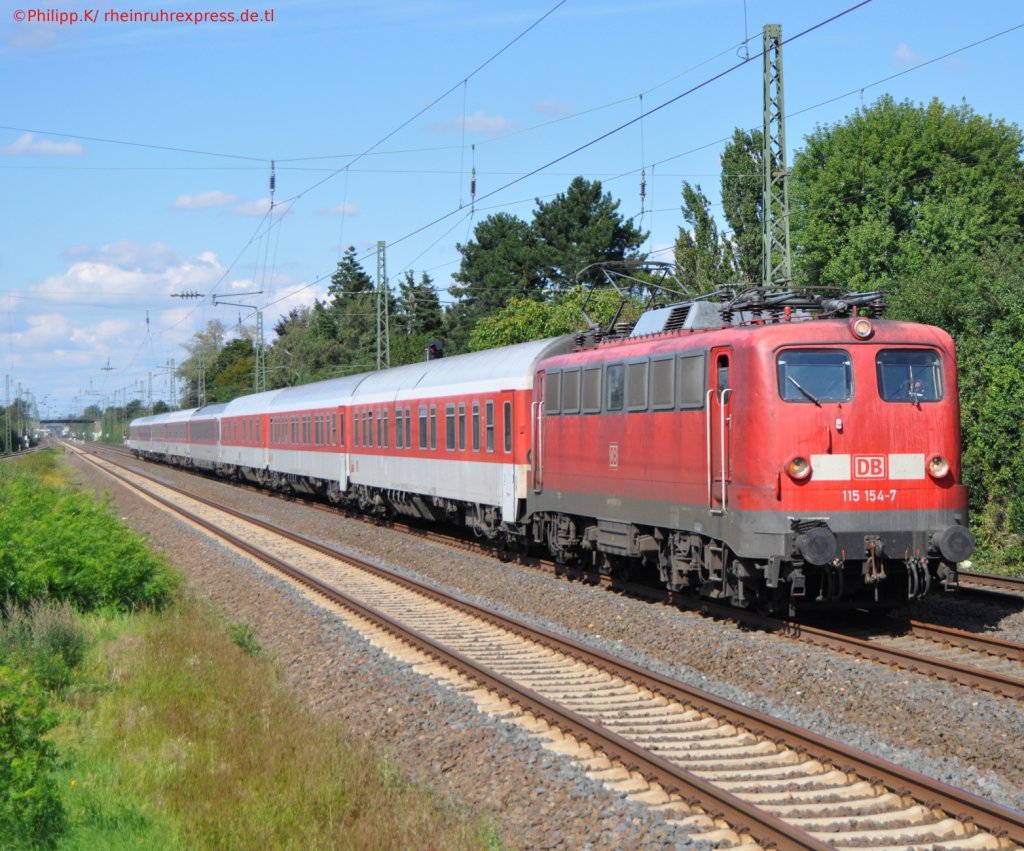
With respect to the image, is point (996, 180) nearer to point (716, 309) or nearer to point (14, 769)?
point (716, 309)

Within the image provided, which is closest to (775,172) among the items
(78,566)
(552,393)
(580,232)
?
(552,393)

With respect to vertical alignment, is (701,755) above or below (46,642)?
below

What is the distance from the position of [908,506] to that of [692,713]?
171 inches

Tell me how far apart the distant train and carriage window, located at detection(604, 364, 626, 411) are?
0.11 ft

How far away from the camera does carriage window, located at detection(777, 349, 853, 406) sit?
1302 cm

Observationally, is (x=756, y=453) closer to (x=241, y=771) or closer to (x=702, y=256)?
(x=241, y=771)

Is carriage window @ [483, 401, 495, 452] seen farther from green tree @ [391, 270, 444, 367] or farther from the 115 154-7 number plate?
green tree @ [391, 270, 444, 367]

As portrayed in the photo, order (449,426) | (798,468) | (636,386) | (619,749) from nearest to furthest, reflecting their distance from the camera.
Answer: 1. (619,749)
2. (798,468)
3. (636,386)
4. (449,426)

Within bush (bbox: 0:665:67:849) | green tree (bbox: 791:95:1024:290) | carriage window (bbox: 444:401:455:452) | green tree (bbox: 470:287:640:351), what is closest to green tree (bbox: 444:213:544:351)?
green tree (bbox: 470:287:640:351)

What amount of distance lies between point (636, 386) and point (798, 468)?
3.41 meters

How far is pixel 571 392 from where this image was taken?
709 inches

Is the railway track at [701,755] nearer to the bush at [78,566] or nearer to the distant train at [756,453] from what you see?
the distant train at [756,453]

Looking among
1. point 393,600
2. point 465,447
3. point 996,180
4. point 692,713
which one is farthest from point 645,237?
point 692,713

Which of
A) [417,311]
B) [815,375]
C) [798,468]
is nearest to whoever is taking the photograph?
[798,468]
